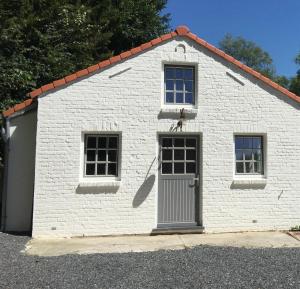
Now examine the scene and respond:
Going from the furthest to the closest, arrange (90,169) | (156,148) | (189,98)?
(189,98)
(156,148)
(90,169)

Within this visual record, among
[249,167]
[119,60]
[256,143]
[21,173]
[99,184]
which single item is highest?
[119,60]

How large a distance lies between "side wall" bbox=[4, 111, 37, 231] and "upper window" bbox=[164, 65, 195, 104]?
3.20 m

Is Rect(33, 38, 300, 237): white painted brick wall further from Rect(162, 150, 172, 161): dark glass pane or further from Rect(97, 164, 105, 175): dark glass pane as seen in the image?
Rect(97, 164, 105, 175): dark glass pane

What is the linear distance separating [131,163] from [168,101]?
1725 mm

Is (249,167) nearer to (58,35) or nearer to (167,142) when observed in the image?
(167,142)

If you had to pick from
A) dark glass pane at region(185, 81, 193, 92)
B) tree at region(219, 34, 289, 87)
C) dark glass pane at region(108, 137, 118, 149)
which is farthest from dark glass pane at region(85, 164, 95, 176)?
tree at region(219, 34, 289, 87)

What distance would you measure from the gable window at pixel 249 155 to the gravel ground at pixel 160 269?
2406mm

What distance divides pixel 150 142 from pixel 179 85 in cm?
156

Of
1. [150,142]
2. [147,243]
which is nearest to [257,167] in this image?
[150,142]

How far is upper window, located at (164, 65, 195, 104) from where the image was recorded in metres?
8.52

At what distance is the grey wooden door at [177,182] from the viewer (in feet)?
27.2

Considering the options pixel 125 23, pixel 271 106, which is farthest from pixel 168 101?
pixel 125 23

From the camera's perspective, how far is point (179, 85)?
8570mm

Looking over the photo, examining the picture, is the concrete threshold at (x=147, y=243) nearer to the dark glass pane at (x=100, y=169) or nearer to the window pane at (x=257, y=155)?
the dark glass pane at (x=100, y=169)
